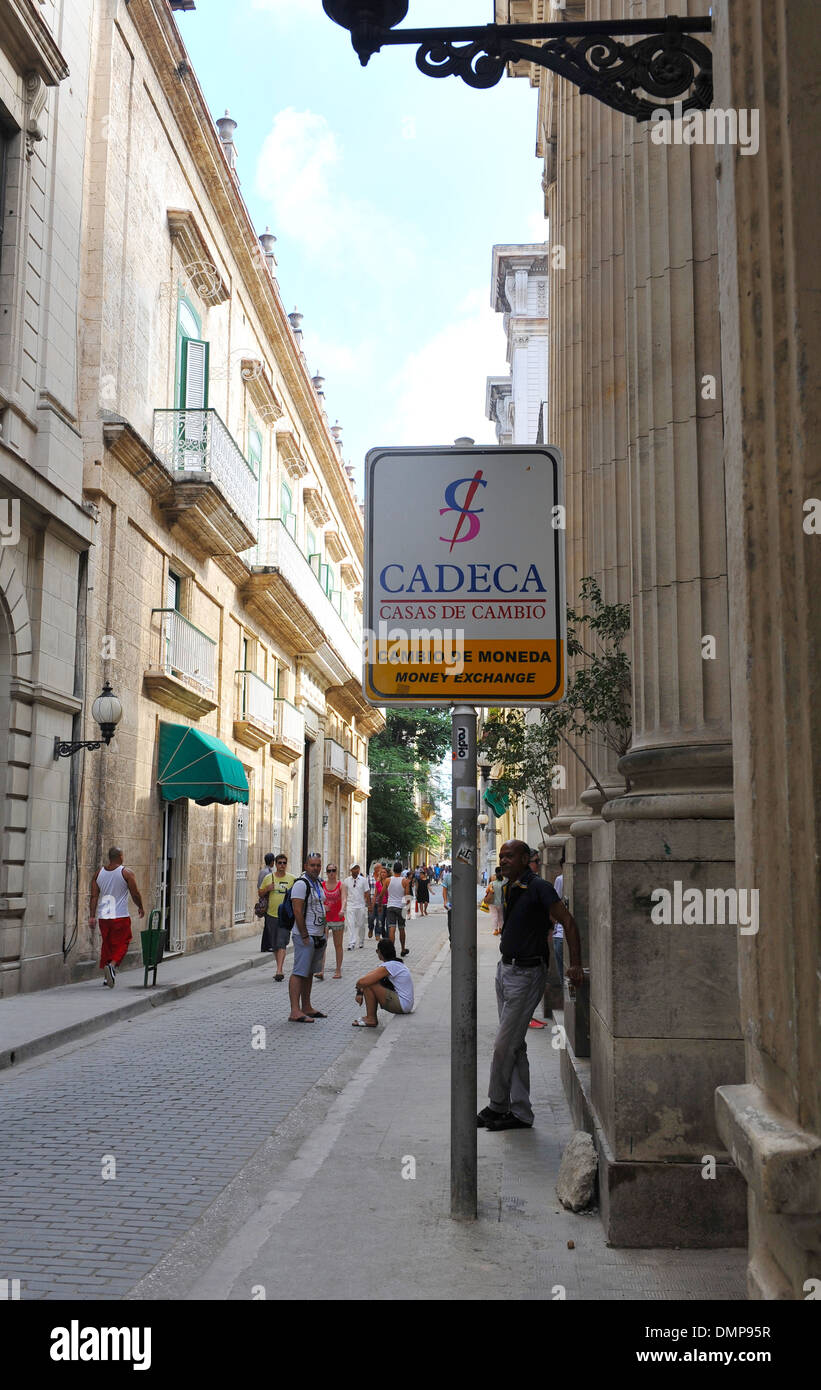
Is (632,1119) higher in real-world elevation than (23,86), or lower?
lower

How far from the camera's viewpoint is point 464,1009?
17.0ft

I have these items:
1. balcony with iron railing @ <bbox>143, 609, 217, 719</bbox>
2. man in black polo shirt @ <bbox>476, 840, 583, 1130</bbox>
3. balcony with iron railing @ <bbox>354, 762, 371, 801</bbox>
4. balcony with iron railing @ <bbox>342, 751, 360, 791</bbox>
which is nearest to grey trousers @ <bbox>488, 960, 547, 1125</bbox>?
man in black polo shirt @ <bbox>476, 840, 583, 1130</bbox>

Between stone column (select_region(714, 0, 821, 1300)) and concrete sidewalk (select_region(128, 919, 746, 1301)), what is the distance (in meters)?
1.94

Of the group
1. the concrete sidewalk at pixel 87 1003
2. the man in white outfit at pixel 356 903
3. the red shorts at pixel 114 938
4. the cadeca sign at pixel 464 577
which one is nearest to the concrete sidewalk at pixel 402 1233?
the cadeca sign at pixel 464 577

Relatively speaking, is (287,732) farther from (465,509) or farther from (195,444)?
(465,509)

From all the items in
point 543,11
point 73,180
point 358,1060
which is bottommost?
point 358,1060

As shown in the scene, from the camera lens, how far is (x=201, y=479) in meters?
18.8

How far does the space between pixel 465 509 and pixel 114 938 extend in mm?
10705

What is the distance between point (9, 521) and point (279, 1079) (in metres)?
7.17

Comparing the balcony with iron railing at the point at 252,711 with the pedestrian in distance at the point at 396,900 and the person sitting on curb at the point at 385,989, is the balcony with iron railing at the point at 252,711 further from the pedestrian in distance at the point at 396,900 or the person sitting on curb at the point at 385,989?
the person sitting on curb at the point at 385,989

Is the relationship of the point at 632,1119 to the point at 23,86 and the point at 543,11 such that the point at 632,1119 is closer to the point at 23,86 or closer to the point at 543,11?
the point at 23,86
